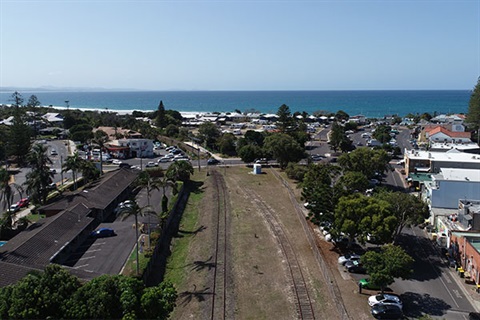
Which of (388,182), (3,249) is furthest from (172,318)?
(388,182)

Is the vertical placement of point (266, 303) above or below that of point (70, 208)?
below

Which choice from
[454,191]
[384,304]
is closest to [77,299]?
[384,304]

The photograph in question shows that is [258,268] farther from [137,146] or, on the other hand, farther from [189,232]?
[137,146]

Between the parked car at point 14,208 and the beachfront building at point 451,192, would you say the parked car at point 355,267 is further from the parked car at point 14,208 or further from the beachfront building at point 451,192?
the parked car at point 14,208

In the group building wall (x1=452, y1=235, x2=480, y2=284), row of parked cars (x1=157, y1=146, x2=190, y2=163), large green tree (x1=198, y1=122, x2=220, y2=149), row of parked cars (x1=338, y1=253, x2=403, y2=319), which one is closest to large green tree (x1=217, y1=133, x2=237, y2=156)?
large green tree (x1=198, y1=122, x2=220, y2=149)

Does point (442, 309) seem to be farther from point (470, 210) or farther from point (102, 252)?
point (102, 252)

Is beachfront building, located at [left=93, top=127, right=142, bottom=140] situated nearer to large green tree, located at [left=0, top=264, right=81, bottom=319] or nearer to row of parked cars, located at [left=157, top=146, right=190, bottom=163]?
row of parked cars, located at [left=157, top=146, right=190, bottom=163]
